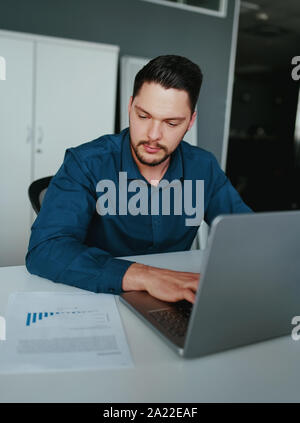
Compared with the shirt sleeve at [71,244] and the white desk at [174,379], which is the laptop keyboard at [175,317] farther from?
the shirt sleeve at [71,244]

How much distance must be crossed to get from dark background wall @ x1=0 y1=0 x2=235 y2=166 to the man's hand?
3.01m

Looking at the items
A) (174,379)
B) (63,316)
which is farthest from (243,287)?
(63,316)

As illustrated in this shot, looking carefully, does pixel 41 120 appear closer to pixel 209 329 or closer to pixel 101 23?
pixel 101 23

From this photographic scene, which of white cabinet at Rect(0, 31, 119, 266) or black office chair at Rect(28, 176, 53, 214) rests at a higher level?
white cabinet at Rect(0, 31, 119, 266)

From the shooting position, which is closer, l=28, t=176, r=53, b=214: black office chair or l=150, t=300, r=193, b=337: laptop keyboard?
l=150, t=300, r=193, b=337: laptop keyboard

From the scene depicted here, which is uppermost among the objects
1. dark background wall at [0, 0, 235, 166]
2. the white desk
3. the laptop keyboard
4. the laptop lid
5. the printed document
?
dark background wall at [0, 0, 235, 166]

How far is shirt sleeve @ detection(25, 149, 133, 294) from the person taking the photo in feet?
3.76

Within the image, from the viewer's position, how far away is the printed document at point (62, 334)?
0.80m

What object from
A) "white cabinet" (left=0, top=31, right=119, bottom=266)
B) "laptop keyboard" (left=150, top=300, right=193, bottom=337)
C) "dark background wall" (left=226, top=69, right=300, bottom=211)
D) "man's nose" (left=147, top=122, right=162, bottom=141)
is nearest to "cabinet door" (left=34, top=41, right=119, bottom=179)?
"white cabinet" (left=0, top=31, right=119, bottom=266)

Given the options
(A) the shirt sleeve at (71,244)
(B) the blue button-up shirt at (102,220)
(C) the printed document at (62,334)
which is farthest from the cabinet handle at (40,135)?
(C) the printed document at (62,334)

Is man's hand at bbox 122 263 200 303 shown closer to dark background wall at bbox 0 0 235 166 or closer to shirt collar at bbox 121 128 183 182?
shirt collar at bbox 121 128 183 182

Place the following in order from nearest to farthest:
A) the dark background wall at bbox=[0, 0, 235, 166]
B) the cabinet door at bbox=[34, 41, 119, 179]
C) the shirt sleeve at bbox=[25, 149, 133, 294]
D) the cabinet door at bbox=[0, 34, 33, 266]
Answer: the shirt sleeve at bbox=[25, 149, 133, 294], the cabinet door at bbox=[0, 34, 33, 266], the cabinet door at bbox=[34, 41, 119, 179], the dark background wall at bbox=[0, 0, 235, 166]

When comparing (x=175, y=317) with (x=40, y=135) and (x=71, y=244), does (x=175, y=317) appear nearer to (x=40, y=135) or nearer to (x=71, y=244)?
(x=71, y=244)
